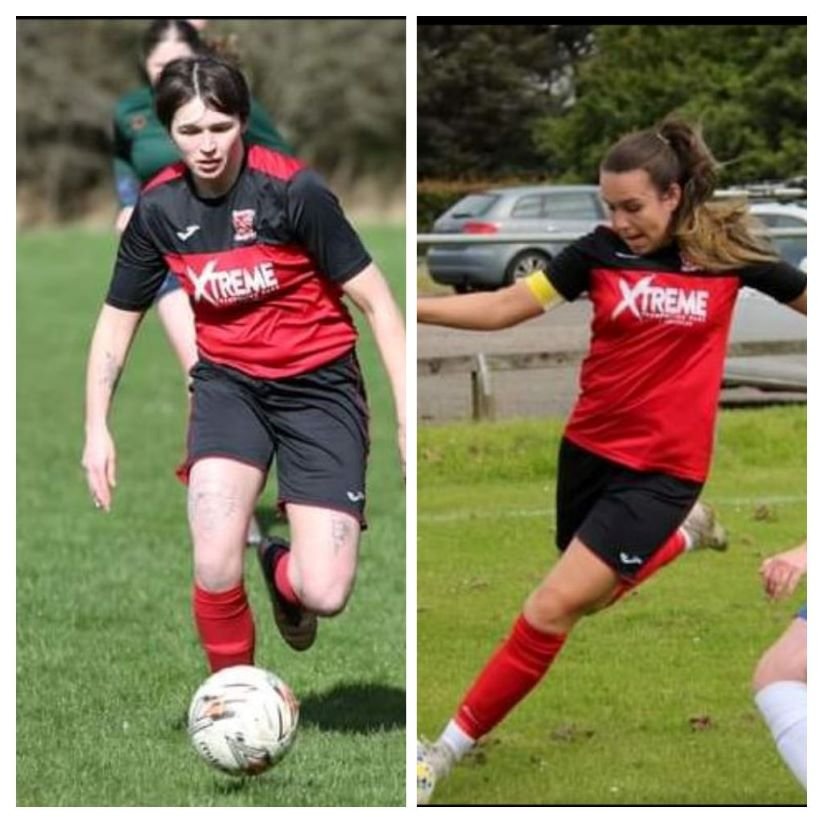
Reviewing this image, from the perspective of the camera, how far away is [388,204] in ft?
71.3

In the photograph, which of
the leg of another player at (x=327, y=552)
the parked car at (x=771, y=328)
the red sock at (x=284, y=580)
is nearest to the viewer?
→ the leg of another player at (x=327, y=552)

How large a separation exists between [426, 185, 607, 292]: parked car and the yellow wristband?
25.3 inches

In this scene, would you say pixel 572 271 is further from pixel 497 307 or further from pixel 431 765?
pixel 431 765

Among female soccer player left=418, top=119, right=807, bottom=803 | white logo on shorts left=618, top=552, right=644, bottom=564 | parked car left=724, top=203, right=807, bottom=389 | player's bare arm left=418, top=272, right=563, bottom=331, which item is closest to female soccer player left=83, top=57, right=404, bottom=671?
player's bare arm left=418, top=272, right=563, bottom=331

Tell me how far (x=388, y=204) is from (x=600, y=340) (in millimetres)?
16708

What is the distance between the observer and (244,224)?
5219 mm

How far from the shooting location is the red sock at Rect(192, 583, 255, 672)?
213 inches

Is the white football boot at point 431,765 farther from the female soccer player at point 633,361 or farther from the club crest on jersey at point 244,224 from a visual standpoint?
the club crest on jersey at point 244,224

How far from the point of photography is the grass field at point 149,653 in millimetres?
5297

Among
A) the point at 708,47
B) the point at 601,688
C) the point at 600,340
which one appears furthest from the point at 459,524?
the point at 708,47

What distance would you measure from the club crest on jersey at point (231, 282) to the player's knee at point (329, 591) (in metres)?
0.73

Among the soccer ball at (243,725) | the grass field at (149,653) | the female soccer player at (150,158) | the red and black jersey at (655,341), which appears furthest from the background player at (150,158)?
the red and black jersey at (655,341)

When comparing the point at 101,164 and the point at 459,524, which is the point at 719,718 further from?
the point at 101,164

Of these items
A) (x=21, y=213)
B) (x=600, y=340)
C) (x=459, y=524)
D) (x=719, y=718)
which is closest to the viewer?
(x=600, y=340)
